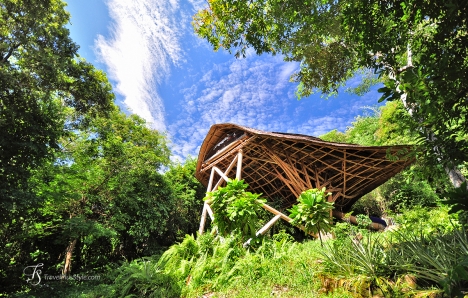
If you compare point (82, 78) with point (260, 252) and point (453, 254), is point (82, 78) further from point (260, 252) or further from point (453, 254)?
point (453, 254)

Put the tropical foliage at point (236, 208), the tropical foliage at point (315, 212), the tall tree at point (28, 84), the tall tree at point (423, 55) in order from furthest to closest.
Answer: the tall tree at point (28, 84), the tropical foliage at point (236, 208), the tropical foliage at point (315, 212), the tall tree at point (423, 55)

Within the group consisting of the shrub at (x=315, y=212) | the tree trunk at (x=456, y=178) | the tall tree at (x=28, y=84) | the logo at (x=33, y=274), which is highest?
the tall tree at (x=28, y=84)

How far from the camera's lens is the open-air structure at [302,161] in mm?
8141

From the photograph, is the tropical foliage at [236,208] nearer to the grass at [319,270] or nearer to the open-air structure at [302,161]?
the grass at [319,270]

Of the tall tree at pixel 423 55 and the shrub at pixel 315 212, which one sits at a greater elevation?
the tall tree at pixel 423 55

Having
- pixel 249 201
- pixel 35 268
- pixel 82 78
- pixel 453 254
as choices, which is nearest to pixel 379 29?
pixel 453 254

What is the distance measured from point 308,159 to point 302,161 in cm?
28

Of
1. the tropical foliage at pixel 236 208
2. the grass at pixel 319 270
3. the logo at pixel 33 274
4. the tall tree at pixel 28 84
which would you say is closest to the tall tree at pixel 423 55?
the grass at pixel 319 270

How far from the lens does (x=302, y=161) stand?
9.58 m

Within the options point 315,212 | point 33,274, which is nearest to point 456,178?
point 315,212

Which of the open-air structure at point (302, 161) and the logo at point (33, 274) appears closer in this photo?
the logo at point (33, 274)

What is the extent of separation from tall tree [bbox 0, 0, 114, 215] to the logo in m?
3.52

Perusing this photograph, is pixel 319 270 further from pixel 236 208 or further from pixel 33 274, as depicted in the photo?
pixel 33 274

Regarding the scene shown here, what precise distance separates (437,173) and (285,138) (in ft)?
19.0
